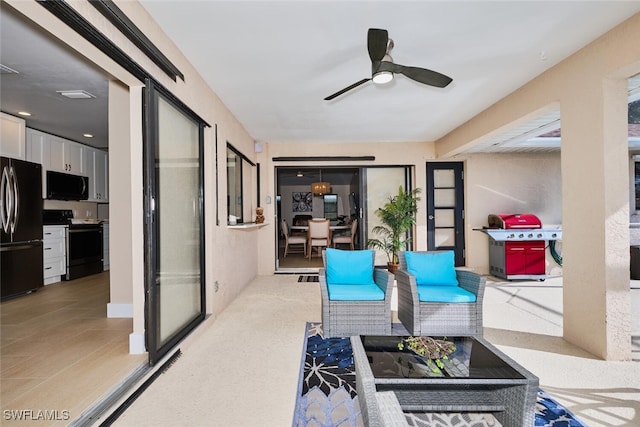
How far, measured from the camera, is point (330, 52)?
8.87ft

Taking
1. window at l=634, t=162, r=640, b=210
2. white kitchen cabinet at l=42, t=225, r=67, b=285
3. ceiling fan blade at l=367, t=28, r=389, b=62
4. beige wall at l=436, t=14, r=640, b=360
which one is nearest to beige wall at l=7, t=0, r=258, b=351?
ceiling fan blade at l=367, t=28, r=389, b=62

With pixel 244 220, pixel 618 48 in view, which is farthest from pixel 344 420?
pixel 244 220

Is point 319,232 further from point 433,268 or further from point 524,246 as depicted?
point 433,268

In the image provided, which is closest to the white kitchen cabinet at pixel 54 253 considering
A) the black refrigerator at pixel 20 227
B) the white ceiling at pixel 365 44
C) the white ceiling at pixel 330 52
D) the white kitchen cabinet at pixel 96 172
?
the black refrigerator at pixel 20 227

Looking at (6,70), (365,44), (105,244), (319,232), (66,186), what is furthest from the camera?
(319,232)

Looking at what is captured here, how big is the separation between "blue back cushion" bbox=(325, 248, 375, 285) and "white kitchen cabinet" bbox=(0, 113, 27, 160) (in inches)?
185

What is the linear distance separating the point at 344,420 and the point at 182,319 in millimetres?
1738

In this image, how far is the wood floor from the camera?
181cm

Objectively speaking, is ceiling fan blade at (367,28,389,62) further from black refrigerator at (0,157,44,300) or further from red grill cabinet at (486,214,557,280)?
black refrigerator at (0,157,44,300)

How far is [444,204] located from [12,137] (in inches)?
278

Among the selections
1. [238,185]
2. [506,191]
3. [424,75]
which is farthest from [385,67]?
[506,191]

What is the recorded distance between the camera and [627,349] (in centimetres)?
241

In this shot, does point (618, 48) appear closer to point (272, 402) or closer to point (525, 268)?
point (272, 402)

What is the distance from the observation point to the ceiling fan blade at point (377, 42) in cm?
210
